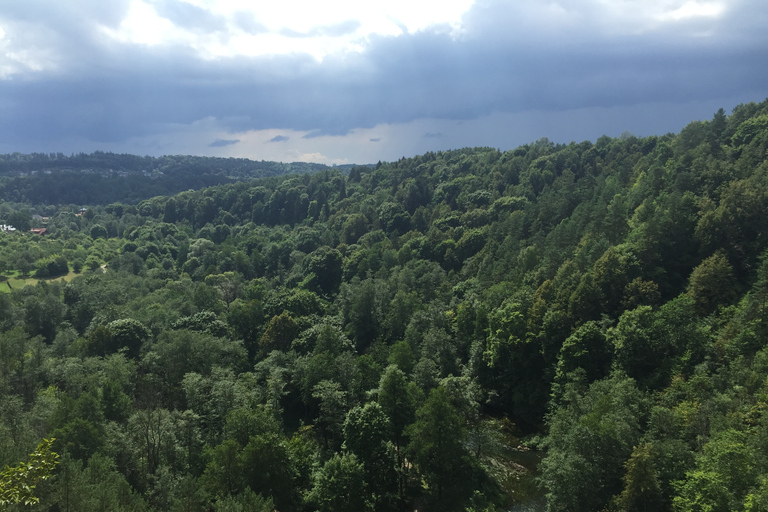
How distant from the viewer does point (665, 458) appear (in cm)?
3256

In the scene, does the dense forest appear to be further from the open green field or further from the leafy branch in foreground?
the open green field

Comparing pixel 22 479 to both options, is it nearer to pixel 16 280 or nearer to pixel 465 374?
pixel 465 374

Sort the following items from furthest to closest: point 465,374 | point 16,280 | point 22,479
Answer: point 16,280 → point 465,374 → point 22,479

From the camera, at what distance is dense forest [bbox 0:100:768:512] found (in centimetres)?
3372

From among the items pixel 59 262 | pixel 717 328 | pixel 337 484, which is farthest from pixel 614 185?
pixel 59 262

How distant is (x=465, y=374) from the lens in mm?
58656

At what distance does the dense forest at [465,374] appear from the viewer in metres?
33.7

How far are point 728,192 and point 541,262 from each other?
27429mm

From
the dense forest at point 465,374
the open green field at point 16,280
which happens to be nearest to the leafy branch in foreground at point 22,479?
the dense forest at point 465,374

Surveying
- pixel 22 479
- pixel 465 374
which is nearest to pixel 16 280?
pixel 465 374

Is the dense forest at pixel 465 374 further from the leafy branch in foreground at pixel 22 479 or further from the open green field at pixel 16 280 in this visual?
the open green field at pixel 16 280

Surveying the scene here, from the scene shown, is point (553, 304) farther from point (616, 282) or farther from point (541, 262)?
point (541, 262)

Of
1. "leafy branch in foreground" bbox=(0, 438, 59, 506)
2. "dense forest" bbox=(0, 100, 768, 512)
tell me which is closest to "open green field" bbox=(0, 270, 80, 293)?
"dense forest" bbox=(0, 100, 768, 512)

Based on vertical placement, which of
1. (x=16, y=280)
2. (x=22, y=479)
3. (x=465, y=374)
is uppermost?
(x=22, y=479)
